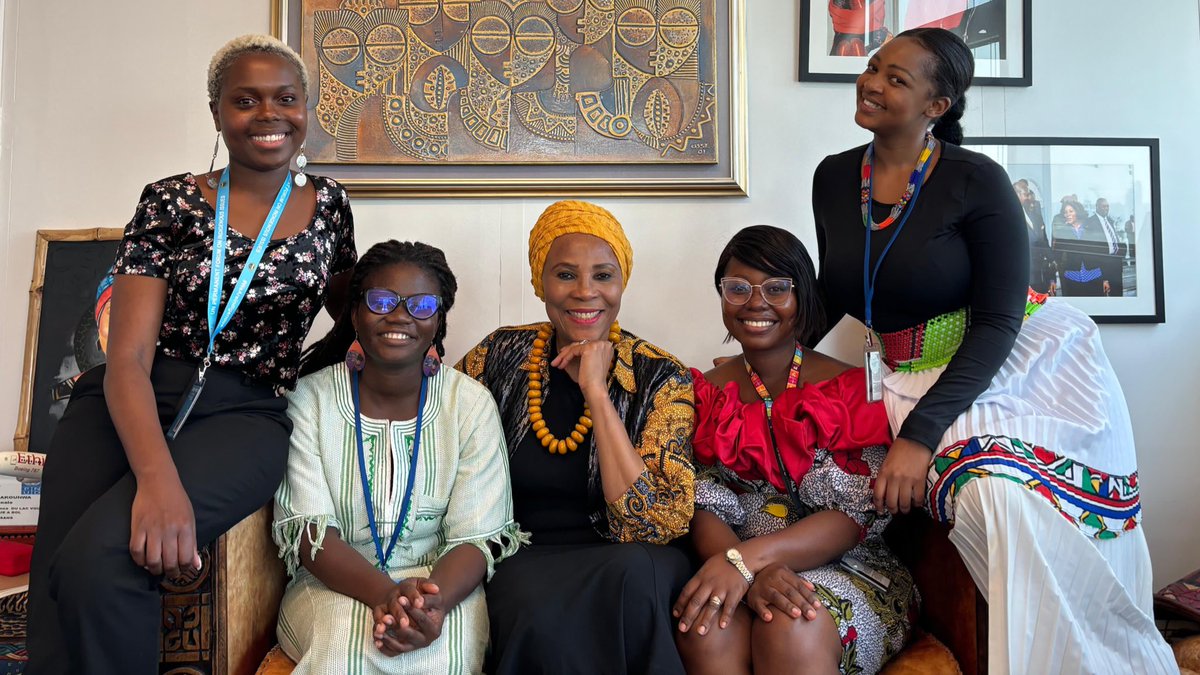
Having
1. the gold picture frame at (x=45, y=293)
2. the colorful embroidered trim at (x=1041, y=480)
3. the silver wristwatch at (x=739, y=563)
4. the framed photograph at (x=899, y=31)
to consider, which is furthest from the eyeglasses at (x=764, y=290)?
the gold picture frame at (x=45, y=293)

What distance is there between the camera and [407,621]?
1.93 m

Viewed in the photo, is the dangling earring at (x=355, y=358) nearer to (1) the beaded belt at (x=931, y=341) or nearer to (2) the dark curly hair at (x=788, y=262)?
(2) the dark curly hair at (x=788, y=262)

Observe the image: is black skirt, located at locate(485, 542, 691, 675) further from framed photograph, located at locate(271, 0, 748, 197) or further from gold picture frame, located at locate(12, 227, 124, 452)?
gold picture frame, located at locate(12, 227, 124, 452)

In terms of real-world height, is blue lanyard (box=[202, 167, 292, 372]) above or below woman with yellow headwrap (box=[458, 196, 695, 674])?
above

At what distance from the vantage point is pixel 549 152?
3.10 m

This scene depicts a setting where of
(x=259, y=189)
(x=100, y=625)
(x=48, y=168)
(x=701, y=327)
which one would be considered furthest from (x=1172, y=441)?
(x=48, y=168)

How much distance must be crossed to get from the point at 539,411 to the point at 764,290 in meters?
0.71

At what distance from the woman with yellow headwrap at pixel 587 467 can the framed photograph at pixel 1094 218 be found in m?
1.55

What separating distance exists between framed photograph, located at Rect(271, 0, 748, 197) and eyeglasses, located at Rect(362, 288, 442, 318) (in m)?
0.92

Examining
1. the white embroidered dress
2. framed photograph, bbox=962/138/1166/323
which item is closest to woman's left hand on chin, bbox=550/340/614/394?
the white embroidered dress

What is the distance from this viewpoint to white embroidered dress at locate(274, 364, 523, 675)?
214 centimetres

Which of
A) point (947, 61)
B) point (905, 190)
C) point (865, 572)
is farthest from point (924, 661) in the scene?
point (947, 61)

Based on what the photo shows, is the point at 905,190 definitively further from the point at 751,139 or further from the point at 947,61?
the point at 751,139

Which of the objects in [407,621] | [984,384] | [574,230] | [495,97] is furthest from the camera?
[495,97]
